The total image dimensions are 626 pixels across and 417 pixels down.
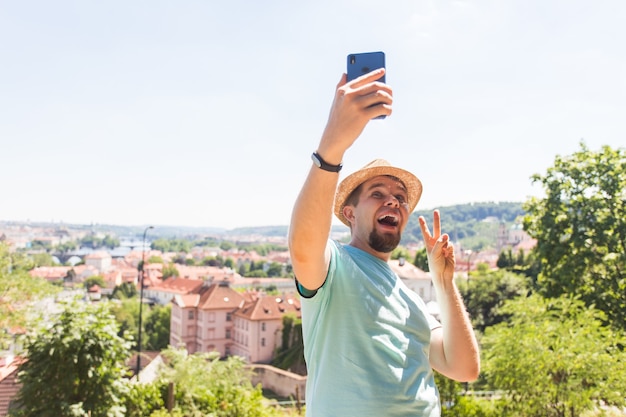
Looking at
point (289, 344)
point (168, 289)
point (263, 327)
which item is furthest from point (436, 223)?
point (168, 289)

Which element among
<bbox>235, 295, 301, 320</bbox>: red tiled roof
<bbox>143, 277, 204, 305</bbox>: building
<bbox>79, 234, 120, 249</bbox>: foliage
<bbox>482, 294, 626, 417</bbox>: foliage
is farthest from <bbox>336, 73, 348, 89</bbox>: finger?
<bbox>79, 234, 120, 249</bbox>: foliage

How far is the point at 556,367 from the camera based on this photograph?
7.34 meters

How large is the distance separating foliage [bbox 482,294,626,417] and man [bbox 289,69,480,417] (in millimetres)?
6780

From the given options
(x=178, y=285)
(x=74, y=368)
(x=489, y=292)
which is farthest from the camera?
(x=178, y=285)

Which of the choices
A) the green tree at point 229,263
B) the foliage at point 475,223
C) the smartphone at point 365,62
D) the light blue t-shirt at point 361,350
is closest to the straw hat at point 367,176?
the light blue t-shirt at point 361,350

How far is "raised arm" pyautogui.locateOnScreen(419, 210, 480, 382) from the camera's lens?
4.55ft

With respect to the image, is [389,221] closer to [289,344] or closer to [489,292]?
[489,292]

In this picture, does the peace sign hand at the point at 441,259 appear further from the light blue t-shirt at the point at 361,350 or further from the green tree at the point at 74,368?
the green tree at the point at 74,368

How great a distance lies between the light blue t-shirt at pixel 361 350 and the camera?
3.61 feet

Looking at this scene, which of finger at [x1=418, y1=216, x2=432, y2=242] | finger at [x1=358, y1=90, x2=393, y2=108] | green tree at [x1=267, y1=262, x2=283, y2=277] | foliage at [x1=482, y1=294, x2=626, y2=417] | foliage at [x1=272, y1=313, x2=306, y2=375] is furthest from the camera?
green tree at [x1=267, y1=262, x2=283, y2=277]

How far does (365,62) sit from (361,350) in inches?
25.6

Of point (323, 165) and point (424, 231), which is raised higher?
point (323, 165)

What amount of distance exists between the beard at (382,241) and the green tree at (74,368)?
5363 millimetres

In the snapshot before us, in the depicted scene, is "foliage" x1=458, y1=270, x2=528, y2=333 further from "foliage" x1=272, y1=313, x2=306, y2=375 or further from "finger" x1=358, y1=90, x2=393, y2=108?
"finger" x1=358, y1=90, x2=393, y2=108
